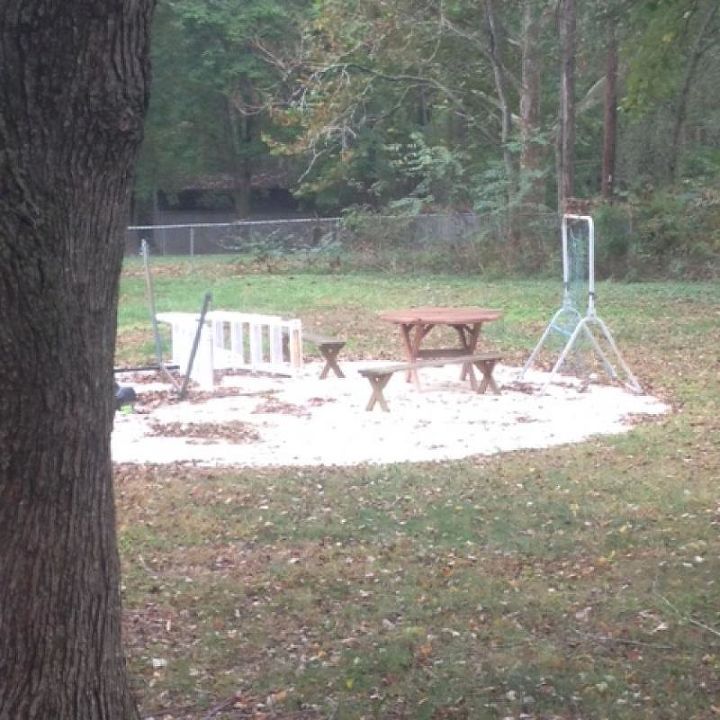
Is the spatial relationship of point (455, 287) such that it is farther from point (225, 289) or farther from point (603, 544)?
point (603, 544)

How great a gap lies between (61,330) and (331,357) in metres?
9.82

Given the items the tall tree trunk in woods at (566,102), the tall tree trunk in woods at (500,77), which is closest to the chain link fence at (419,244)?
the tall tree trunk in woods at (566,102)

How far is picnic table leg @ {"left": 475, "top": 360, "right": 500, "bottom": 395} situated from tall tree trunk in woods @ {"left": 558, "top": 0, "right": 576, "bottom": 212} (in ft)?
44.8

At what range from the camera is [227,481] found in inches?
309

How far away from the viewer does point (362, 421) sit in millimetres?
10336

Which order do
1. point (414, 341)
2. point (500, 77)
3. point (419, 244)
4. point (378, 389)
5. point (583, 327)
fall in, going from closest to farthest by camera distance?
1. point (378, 389)
2. point (583, 327)
3. point (414, 341)
4. point (419, 244)
5. point (500, 77)

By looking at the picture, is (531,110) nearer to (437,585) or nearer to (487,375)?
(487,375)

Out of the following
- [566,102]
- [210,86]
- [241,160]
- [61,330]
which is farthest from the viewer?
[241,160]

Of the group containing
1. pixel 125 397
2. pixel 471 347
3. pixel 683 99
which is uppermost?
pixel 683 99

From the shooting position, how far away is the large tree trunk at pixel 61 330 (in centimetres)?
270

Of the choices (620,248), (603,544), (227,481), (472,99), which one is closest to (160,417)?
(227,481)

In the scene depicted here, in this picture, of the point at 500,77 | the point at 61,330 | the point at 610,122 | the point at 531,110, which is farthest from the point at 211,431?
the point at 500,77

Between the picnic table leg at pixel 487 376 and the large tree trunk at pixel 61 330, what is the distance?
28.9 feet

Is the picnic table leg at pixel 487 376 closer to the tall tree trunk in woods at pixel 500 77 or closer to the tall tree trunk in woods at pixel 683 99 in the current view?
the tall tree trunk in woods at pixel 500 77
